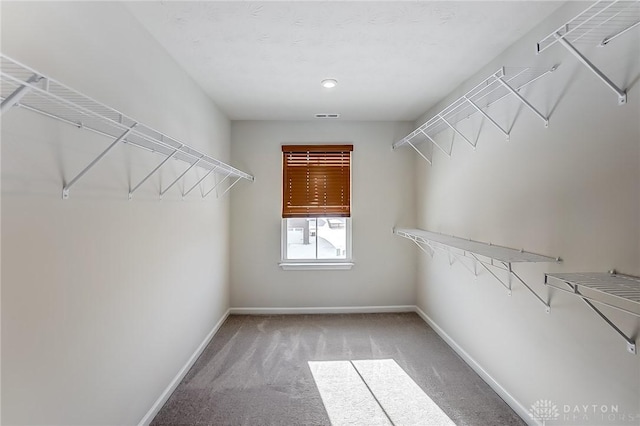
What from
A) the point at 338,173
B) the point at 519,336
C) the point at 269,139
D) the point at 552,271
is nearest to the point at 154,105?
the point at 269,139

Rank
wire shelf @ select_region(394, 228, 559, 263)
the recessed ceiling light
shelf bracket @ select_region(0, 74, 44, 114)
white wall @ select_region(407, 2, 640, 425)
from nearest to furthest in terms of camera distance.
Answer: shelf bracket @ select_region(0, 74, 44, 114) < white wall @ select_region(407, 2, 640, 425) < wire shelf @ select_region(394, 228, 559, 263) < the recessed ceiling light

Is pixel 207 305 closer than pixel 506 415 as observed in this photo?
No

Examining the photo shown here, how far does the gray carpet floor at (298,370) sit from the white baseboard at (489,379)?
31 millimetres

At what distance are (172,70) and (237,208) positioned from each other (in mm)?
1790

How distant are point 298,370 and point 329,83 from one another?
2.33 m

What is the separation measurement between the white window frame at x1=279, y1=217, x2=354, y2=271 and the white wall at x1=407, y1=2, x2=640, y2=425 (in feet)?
4.83

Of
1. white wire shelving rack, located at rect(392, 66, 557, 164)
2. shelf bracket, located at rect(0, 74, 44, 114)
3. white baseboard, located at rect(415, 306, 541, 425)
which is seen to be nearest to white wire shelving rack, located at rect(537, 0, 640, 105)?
white wire shelving rack, located at rect(392, 66, 557, 164)

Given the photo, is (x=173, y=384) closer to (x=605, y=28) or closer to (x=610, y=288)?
(x=610, y=288)

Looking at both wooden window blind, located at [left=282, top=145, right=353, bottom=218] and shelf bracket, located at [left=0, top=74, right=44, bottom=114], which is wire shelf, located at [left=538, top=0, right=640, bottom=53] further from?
wooden window blind, located at [left=282, top=145, right=353, bottom=218]

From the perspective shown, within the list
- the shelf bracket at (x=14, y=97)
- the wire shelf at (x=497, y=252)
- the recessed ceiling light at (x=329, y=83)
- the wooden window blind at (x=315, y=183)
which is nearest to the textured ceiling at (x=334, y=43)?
the recessed ceiling light at (x=329, y=83)

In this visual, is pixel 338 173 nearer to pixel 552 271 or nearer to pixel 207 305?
pixel 207 305

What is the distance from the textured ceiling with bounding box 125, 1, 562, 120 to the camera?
159 centimetres

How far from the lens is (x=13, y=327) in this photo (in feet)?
3.26

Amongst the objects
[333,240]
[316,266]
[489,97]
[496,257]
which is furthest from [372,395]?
[489,97]
